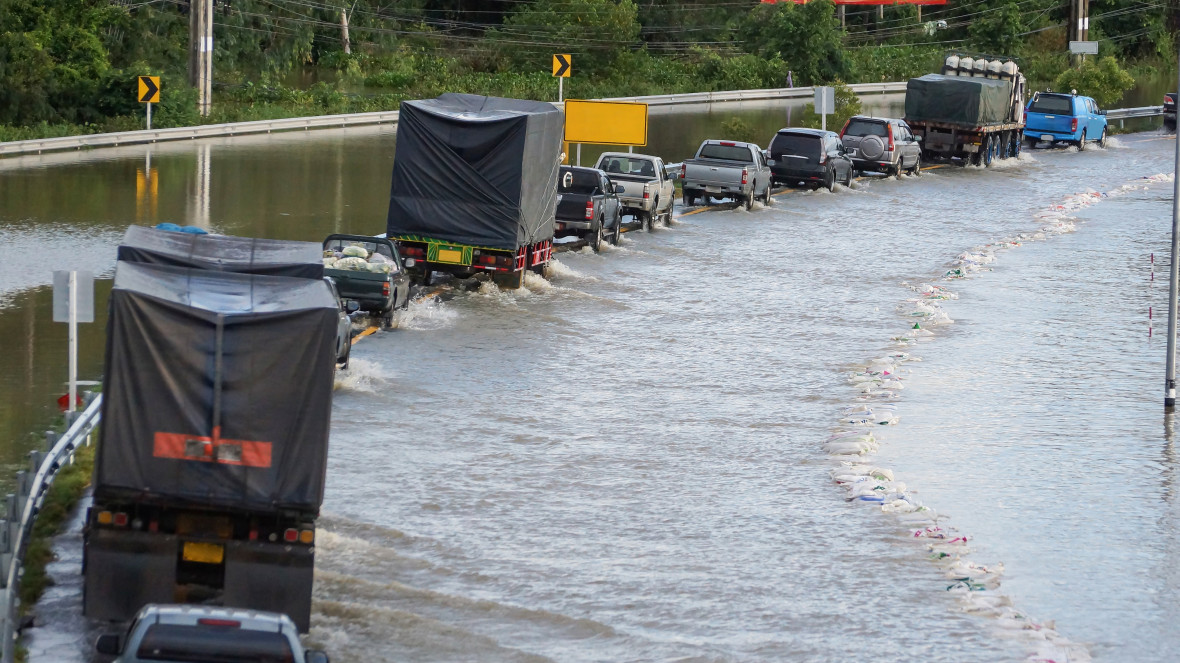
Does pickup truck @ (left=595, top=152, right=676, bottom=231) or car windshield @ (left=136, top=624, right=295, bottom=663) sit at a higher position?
pickup truck @ (left=595, top=152, right=676, bottom=231)

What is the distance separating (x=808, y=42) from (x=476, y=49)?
59.8ft

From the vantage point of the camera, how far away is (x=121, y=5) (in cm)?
6244

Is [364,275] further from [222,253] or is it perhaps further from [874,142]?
[874,142]

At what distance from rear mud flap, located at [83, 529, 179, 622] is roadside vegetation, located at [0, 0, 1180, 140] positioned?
37.2 meters

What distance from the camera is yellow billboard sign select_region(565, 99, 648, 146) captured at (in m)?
39.4

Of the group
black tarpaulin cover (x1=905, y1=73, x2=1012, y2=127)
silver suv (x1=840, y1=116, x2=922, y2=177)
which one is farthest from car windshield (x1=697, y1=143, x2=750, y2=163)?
black tarpaulin cover (x1=905, y1=73, x2=1012, y2=127)

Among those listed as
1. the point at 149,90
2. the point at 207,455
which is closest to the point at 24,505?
the point at 207,455

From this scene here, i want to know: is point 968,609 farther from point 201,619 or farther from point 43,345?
point 43,345

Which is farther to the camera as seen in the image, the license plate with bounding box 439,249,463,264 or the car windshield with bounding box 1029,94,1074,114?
the car windshield with bounding box 1029,94,1074,114

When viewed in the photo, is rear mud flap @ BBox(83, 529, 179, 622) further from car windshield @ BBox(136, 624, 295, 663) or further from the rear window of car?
the rear window of car

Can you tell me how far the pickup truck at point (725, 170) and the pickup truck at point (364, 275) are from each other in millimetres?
16963

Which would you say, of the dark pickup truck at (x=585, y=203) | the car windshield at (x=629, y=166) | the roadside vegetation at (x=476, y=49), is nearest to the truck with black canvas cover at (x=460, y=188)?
the dark pickup truck at (x=585, y=203)

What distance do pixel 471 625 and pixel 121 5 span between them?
53940mm

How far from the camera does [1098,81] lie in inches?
2717
